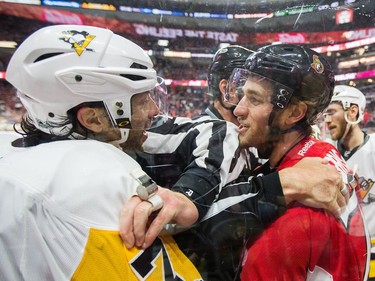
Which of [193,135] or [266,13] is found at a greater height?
[266,13]

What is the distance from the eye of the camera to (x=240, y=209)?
0.68 metres

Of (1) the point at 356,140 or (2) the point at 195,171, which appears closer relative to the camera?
(2) the point at 195,171

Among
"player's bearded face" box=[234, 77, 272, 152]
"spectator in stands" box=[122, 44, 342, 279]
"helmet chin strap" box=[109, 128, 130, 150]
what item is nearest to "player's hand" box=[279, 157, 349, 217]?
"spectator in stands" box=[122, 44, 342, 279]

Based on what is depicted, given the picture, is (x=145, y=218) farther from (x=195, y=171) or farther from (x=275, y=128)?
(x=275, y=128)

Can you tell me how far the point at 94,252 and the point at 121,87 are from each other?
0.33 metres

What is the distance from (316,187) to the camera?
69cm

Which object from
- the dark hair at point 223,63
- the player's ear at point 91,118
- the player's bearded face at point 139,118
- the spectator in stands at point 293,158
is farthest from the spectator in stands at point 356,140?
the player's ear at point 91,118

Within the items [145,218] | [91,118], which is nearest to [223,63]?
[91,118]

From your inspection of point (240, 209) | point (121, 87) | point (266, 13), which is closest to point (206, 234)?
point (240, 209)

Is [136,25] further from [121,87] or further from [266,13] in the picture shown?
[266,13]

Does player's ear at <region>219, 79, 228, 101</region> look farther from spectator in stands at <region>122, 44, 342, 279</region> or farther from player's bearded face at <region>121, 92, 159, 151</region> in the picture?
player's bearded face at <region>121, 92, 159, 151</region>

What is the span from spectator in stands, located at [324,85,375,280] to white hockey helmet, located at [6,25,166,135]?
19.7 inches

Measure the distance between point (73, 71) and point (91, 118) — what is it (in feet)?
0.36

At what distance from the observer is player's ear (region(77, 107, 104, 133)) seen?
722mm
